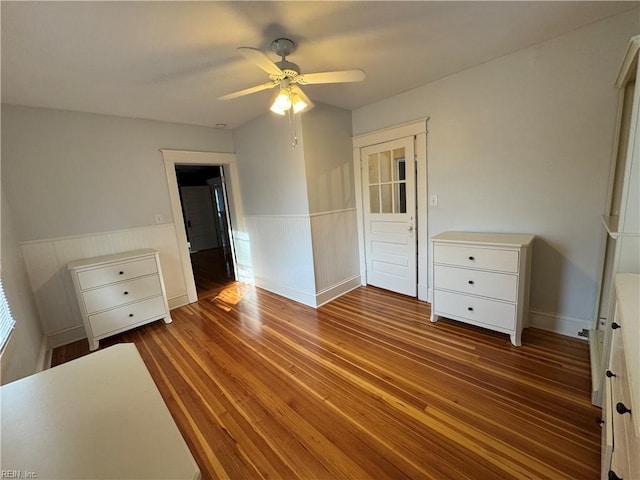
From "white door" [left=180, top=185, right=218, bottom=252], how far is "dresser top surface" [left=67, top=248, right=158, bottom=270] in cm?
420

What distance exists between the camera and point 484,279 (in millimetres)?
2238

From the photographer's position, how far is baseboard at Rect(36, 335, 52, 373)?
2.20 meters

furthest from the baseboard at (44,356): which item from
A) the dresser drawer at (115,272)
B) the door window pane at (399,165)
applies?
the door window pane at (399,165)

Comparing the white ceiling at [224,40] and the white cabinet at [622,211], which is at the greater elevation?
the white ceiling at [224,40]

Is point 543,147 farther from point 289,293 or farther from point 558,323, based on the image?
point 289,293

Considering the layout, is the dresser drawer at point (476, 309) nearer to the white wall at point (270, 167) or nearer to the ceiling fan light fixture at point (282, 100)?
the white wall at point (270, 167)

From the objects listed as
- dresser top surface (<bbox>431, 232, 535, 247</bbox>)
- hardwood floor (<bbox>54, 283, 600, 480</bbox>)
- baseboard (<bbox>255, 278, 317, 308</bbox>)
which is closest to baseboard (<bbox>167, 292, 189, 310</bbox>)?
hardwood floor (<bbox>54, 283, 600, 480</bbox>)

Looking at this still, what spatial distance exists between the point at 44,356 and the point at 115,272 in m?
0.89

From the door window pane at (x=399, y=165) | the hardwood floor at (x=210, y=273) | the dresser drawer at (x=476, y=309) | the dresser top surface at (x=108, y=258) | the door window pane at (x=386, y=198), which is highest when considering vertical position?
the door window pane at (x=399, y=165)

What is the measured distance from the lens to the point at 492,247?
215 cm

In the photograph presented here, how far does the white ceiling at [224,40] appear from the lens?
1456mm

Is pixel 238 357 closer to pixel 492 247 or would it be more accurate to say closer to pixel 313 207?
pixel 313 207

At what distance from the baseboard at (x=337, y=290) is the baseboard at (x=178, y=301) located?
1835mm

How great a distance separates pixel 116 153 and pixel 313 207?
7.55 feet
